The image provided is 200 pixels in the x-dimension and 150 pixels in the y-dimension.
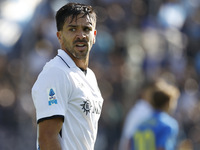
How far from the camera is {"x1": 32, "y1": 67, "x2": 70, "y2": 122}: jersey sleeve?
343 centimetres

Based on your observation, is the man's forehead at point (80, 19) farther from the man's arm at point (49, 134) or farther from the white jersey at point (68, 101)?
the man's arm at point (49, 134)

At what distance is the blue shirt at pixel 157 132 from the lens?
620cm

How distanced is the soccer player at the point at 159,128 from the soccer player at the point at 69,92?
2.46 metres

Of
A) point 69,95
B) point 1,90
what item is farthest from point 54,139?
point 1,90

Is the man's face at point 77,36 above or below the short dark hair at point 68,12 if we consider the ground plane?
below

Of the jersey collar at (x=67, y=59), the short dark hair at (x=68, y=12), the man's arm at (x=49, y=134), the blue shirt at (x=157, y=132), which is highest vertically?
the short dark hair at (x=68, y=12)

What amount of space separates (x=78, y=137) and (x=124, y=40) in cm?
774

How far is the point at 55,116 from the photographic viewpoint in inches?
135

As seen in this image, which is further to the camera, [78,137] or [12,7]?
[12,7]

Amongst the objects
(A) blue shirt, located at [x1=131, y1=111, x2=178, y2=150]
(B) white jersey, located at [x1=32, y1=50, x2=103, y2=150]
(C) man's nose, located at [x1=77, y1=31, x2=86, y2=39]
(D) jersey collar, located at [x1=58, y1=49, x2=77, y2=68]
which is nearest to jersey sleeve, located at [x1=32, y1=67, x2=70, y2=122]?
(B) white jersey, located at [x1=32, y1=50, x2=103, y2=150]

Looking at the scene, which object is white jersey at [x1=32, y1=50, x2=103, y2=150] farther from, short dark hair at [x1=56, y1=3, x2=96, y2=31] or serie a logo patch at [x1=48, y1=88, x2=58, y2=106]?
short dark hair at [x1=56, y1=3, x2=96, y2=31]

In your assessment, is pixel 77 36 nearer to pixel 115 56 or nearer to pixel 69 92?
pixel 69 92

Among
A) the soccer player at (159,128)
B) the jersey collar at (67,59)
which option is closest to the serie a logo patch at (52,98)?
the jersey collar at (67,59)

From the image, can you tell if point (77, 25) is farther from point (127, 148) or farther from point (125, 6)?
point (125, 6)
